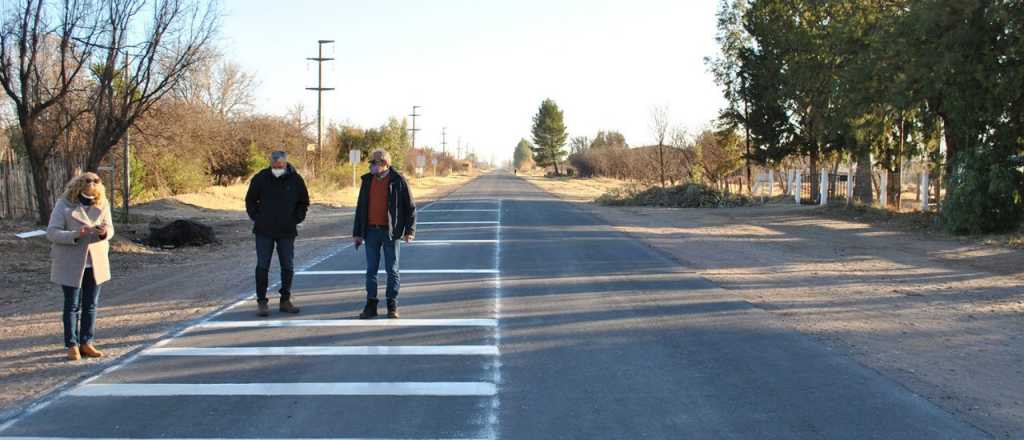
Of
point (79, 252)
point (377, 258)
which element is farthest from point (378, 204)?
point (79, 252)

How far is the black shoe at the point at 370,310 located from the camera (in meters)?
8.90

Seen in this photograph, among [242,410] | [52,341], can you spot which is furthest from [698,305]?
[52,341]

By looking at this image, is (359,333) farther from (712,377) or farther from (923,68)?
(923,68)

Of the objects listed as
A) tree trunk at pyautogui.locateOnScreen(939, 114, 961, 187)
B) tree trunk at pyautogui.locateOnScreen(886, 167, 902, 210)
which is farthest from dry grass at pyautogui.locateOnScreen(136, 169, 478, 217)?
tree trunk at pyautogui.locateOnScreen(939, 114, 961, 187)

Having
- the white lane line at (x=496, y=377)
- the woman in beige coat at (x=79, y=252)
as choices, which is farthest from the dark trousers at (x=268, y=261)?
the white lane line at (x=496, y=377)

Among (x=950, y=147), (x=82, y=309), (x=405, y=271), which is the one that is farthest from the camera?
(x=950, y=147)

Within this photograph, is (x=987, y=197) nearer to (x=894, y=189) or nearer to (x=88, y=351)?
(x=894, y=189)

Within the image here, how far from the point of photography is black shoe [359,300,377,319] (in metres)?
8.90

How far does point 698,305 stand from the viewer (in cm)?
984

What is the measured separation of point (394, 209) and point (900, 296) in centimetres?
668

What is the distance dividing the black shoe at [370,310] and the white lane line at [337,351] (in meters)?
1.39

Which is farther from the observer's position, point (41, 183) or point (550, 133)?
point (550, 133)

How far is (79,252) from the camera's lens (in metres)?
7.14

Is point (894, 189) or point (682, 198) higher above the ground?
point (894, 189)
